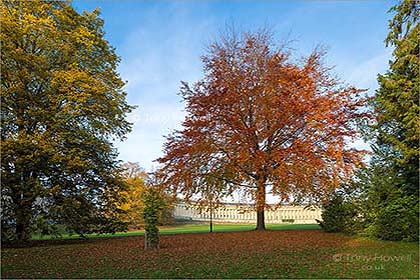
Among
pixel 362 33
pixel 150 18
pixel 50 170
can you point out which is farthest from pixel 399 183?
pixel 50 170

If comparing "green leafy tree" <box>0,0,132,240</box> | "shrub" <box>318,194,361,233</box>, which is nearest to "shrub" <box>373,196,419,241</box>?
"shrub" <box>318,194,361,233</box>

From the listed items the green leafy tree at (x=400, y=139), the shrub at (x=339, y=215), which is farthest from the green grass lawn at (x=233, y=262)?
the shrub at (x=339, y=215)

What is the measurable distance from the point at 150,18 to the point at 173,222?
1394 centimetres

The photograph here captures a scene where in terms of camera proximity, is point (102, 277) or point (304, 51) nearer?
point (102, 277)

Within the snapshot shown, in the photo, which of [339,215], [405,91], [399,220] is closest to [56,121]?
[339,215]

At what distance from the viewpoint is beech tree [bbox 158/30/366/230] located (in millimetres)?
12836

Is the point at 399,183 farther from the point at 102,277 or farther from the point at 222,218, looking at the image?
the point at 222,218

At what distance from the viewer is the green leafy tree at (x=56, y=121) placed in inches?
439

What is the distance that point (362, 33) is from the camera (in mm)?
11273

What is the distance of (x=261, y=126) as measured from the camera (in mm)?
13828

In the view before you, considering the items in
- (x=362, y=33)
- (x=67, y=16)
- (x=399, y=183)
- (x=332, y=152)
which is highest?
(x=67, y=16)

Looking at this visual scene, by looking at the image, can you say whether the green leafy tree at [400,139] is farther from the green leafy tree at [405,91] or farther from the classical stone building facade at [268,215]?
the classical stone building facade at [268,215]

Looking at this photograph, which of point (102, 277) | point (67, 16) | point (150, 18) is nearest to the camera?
point (102, 277)

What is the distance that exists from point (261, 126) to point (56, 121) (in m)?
7.84
